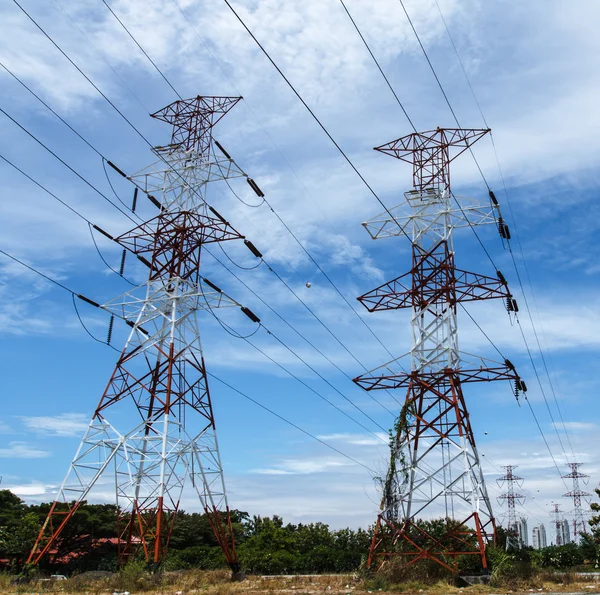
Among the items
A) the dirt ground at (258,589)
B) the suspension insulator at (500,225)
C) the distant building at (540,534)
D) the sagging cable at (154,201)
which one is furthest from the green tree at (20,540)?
the distant building at (540,534)

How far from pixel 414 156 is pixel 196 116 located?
38.6 feet

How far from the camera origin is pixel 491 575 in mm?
25094

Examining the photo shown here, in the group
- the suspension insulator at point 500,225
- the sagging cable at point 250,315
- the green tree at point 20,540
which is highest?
the suspension insulator at point 500,225

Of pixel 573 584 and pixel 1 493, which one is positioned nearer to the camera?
pixel 573 584

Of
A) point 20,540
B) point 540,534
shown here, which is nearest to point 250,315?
point 20,540

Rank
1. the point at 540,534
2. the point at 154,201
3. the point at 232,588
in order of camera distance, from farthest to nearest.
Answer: the point at 540,534 < the point at 154,201 < the point at 232,588

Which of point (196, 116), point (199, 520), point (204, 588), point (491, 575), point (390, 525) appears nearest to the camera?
point (204, 588)

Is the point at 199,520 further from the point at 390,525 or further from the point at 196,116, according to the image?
the point at 196,116

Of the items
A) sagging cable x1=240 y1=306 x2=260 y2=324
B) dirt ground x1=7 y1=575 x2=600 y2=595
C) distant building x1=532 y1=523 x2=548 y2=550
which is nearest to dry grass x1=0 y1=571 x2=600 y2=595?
dirt ground x1=7 y1=575 x2=600 y2=595

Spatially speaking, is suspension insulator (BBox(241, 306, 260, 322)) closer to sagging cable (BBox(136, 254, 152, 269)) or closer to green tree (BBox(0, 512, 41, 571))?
sagging cable (BBox(136, 254, 152, 269))

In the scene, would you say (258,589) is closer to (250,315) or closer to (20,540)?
(250,315)

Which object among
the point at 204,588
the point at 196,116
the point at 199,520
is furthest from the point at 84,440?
the point at 199,520

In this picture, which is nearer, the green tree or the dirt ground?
the dirt ground

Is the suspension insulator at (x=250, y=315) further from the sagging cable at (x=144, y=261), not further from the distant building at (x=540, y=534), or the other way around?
the distant building at (x=540, y=534)
